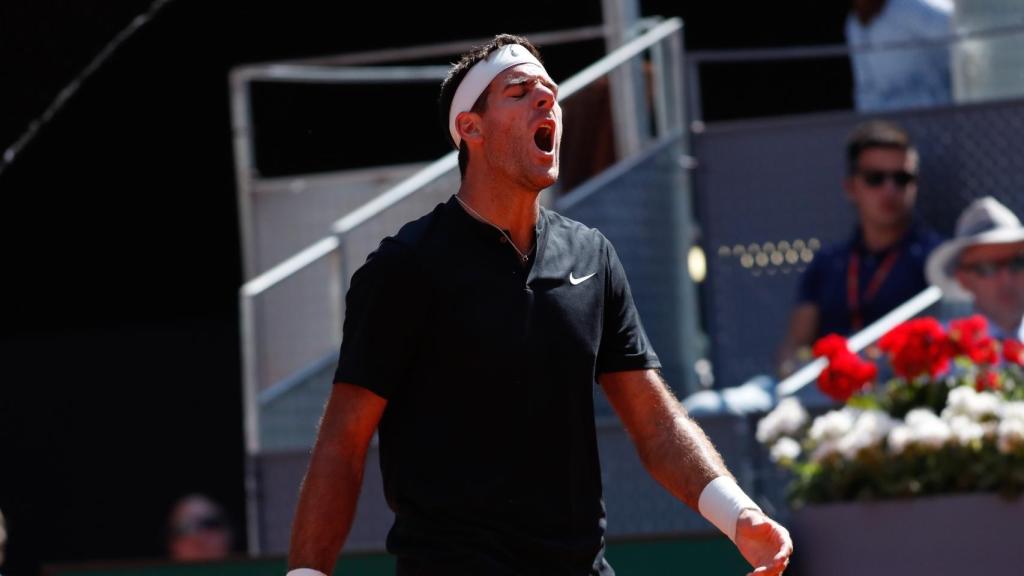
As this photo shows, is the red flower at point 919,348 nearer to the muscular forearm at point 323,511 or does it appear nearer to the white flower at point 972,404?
the white flower at point 972,404

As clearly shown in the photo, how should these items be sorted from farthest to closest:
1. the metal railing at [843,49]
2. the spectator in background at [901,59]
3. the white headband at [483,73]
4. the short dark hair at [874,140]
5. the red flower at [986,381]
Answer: the spectator in background at [901,59], the metal railing at [843,49], the short dark hair at [874,140], the red flower at [986,381], the white headband at [483,73]

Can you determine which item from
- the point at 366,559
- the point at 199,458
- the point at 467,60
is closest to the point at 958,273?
the point at 366,559

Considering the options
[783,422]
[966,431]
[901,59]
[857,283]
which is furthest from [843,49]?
[966,431]

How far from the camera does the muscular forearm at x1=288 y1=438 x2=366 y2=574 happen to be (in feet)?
13.0

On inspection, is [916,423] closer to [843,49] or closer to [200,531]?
[843,49]

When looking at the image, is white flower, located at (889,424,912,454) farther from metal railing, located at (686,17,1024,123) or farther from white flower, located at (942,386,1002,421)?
metal railing, located at (686,17,1024,123)

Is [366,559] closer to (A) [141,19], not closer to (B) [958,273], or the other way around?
(A) [141,19]

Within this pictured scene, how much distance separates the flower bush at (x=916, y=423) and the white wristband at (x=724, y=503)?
2.34m

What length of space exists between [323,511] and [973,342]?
334 cm

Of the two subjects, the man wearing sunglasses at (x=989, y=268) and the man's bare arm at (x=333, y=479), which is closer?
the man's bare arm at (x=333, y=479)

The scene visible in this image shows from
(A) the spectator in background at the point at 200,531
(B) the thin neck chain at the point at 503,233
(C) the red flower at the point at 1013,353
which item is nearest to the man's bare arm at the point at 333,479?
(B) the thin neck chain at the point at 503,233

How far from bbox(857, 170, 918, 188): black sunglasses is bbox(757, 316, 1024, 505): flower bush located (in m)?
1.38

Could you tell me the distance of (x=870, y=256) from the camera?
26.8 ft

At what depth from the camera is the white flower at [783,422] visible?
6867mm
